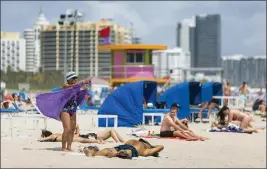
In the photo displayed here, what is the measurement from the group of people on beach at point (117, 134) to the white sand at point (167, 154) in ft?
0.60

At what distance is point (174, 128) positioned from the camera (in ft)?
39.2

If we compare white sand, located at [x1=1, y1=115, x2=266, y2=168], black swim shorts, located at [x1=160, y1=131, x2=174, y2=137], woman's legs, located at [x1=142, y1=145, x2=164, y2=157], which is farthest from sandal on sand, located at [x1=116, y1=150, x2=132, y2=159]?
black swim shorts, located at [x1=160, y1=131, x2=174, y2=137]

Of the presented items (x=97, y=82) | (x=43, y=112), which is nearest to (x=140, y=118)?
(x=43, y=112)

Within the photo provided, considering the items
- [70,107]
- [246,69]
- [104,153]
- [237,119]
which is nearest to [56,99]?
[70,107]

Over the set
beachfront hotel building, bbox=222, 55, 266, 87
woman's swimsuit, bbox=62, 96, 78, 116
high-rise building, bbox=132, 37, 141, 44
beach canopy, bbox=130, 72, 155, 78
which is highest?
high-rise building, bbox=132, 37, 141, 44

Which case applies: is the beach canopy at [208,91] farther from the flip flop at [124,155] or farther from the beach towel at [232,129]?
the flip flop at [124,155]

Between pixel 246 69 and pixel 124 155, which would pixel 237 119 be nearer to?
pixel 124 155

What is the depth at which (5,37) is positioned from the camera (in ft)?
527

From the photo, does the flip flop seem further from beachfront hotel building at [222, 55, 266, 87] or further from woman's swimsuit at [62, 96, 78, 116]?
beachfront hotel building at [222, 55, 266, 87]

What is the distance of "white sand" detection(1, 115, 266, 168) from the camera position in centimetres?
722

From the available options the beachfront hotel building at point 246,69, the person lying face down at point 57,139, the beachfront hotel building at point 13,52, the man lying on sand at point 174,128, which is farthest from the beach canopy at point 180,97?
the beachfront hotel building at point 246,69

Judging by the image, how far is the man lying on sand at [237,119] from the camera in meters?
14.3

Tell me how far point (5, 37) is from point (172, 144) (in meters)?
154

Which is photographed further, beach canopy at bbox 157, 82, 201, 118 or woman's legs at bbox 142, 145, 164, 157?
beach canopy at bbox 157, 82, 201, 118
